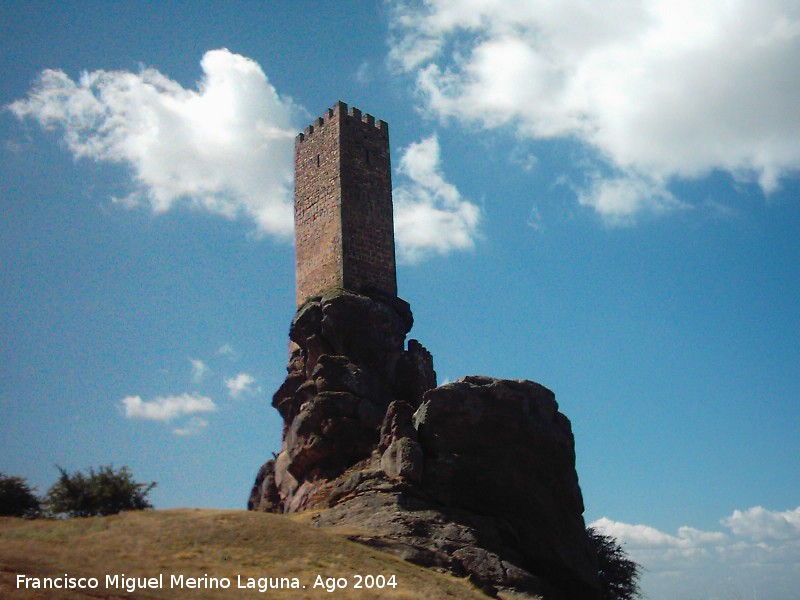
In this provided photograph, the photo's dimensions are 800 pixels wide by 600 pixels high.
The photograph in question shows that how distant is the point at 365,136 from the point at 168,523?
2420cm

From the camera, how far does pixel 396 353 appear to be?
39.8 metres

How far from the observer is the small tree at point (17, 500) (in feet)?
91.8

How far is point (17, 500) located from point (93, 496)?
2469 millimetres

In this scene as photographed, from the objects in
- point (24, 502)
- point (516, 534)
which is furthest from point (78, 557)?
point (516, 534)

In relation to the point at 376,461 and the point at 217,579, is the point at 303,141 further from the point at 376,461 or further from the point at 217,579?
the point at 217,579

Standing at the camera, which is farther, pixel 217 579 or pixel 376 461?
pixel 376 461

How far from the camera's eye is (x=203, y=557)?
928 inches

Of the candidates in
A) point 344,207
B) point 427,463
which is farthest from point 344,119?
point 427,463

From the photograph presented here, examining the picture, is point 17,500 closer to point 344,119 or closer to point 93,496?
point 93,496

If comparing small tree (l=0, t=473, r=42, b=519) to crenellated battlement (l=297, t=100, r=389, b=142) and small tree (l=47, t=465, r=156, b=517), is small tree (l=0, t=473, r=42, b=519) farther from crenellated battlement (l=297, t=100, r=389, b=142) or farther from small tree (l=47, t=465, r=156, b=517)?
crenellated battlement (l=297, t=100, r=389, b=142)

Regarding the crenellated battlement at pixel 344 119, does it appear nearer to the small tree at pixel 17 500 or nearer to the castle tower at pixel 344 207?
the castle tower at pixel 344 207

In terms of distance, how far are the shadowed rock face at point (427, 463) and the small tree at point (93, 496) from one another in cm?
635

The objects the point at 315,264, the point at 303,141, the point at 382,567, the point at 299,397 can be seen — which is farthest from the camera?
the point at 303,141

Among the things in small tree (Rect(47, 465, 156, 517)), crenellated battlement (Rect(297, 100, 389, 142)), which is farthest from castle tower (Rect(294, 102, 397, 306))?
small tree (Rect(47, 465, 156, 517))
